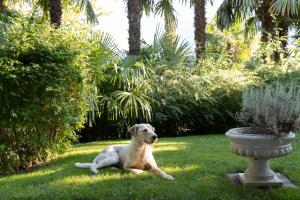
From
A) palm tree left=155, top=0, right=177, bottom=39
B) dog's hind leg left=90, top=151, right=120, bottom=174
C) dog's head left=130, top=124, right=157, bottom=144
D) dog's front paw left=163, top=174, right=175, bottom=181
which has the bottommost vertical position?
dog's front paw left=163, top=174, right=175, bottom=181

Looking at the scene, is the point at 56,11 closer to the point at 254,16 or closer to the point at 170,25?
the point at 170,25

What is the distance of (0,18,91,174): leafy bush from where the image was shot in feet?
20.6

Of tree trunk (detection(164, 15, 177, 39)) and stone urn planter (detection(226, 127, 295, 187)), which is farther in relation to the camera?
tree trunk (detection(164, 15, 177, 39))

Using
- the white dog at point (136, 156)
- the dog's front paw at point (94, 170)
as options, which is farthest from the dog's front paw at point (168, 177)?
the dog's front paw at point (94, 170)

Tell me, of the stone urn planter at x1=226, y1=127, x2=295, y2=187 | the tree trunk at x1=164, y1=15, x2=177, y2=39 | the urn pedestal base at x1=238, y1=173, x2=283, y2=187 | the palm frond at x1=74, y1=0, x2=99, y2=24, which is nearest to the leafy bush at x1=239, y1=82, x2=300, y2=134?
the stone urn planter at x1=226, y1=127, x2=295, y2=187

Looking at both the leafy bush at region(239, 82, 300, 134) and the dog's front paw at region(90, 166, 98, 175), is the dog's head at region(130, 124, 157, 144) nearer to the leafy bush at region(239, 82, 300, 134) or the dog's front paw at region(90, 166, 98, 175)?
the dog's front paw at region(90, 166, 98, 175)

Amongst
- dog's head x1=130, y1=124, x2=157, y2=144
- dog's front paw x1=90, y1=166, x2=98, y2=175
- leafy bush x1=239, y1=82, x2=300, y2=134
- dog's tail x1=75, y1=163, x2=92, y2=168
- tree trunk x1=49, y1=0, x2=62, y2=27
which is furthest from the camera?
tree trunk x1=49, y1=0, x2=62, y2=27

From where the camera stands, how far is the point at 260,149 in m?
5.01

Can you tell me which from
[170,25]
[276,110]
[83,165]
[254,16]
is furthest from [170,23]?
[276,110]

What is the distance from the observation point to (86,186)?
5246mm

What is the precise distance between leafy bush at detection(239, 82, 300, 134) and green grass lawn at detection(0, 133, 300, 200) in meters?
0.85

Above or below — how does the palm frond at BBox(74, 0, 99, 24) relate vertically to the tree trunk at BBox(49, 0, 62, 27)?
above

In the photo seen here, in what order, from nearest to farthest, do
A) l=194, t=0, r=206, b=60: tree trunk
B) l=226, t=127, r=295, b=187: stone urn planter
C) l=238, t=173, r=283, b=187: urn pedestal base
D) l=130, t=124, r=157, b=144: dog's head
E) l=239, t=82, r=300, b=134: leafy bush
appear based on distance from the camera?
l=239, t=82, r=300, b=134: leafy bush, l=226, t=127, r=295, b=187: stone urn planter, l=238, t=173, r=283, b=187: urn pedestal base, l=130, t=124, r=157, b=144: dog's head, l=194, t=0, r=206, b=60: tree trunk

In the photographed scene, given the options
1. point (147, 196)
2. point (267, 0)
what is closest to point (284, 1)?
point (267, 0)
